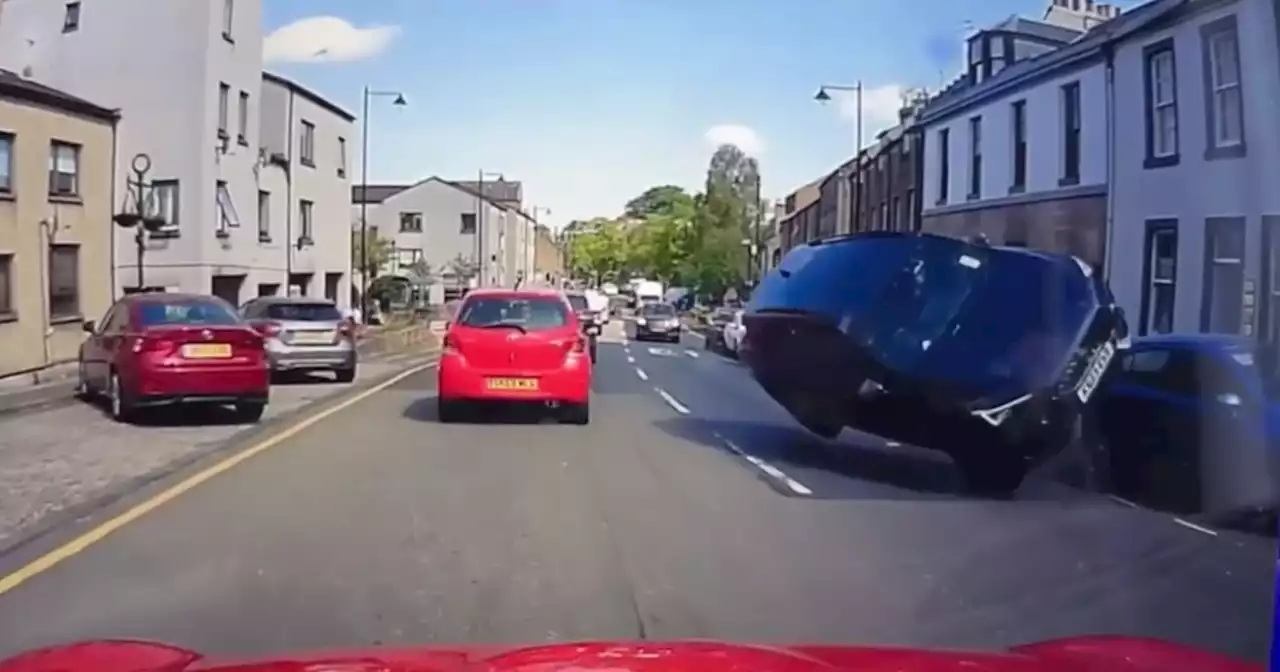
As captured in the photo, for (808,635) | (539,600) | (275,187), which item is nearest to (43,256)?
(275,187)

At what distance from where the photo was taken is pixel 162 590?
475 cm

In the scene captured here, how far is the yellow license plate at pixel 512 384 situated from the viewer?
12.0m

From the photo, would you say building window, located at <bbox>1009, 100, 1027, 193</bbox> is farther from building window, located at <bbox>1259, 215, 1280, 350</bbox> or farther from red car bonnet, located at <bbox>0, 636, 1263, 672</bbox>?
red car bonnet, located at <bbox>0, 636, 1263, 672</bbox>

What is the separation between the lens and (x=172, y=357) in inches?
477

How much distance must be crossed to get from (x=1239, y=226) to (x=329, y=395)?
15.0 metres

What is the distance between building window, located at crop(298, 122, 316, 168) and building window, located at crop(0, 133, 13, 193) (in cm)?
244

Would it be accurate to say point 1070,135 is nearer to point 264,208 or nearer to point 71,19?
point 71,19

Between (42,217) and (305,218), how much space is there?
182cm

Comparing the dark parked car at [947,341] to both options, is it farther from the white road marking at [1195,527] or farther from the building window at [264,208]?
the building window at [264,208]

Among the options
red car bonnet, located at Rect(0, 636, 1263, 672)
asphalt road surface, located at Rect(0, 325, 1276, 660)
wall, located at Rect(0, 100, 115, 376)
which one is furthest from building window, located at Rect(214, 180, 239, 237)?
red car bonnet, located at Rect(0, 636, 1263, 672)

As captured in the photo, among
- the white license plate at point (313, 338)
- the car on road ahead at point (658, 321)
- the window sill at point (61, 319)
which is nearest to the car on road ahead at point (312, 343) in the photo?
the white license plate at point (313, 338)

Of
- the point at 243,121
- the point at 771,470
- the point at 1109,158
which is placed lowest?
the point at 771,470

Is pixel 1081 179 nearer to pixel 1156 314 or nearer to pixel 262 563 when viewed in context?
pixel 1156 314

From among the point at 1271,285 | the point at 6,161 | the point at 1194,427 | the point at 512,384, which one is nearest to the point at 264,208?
the point at 6,161
